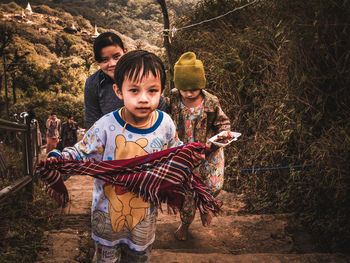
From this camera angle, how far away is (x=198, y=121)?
272 cm

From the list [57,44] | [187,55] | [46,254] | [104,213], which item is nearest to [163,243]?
[46,254]

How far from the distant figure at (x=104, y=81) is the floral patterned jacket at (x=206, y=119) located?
0.43m

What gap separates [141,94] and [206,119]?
144 centimetres

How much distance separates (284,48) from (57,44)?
70.7 feet

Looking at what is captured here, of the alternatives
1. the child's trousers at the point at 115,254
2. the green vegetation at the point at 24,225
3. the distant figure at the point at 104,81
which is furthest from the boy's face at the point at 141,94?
the green vegetation at the point at 24,225

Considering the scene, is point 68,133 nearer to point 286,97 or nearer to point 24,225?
point 24,225

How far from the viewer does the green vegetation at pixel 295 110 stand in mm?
2562

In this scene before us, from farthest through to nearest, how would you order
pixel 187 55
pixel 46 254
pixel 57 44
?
pixel 57 44
pixel 187 55
pixel 46 254

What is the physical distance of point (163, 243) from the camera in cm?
279

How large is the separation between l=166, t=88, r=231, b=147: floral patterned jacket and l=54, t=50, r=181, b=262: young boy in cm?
129

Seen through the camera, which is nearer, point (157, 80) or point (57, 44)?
point (157, 80)

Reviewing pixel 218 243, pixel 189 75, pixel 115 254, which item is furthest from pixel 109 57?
pixel 218 243

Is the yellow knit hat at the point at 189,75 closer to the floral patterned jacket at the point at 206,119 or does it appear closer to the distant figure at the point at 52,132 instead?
the floral patterned jacket at the point at 206,119

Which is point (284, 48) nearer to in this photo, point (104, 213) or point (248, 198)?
point (248, 198)
